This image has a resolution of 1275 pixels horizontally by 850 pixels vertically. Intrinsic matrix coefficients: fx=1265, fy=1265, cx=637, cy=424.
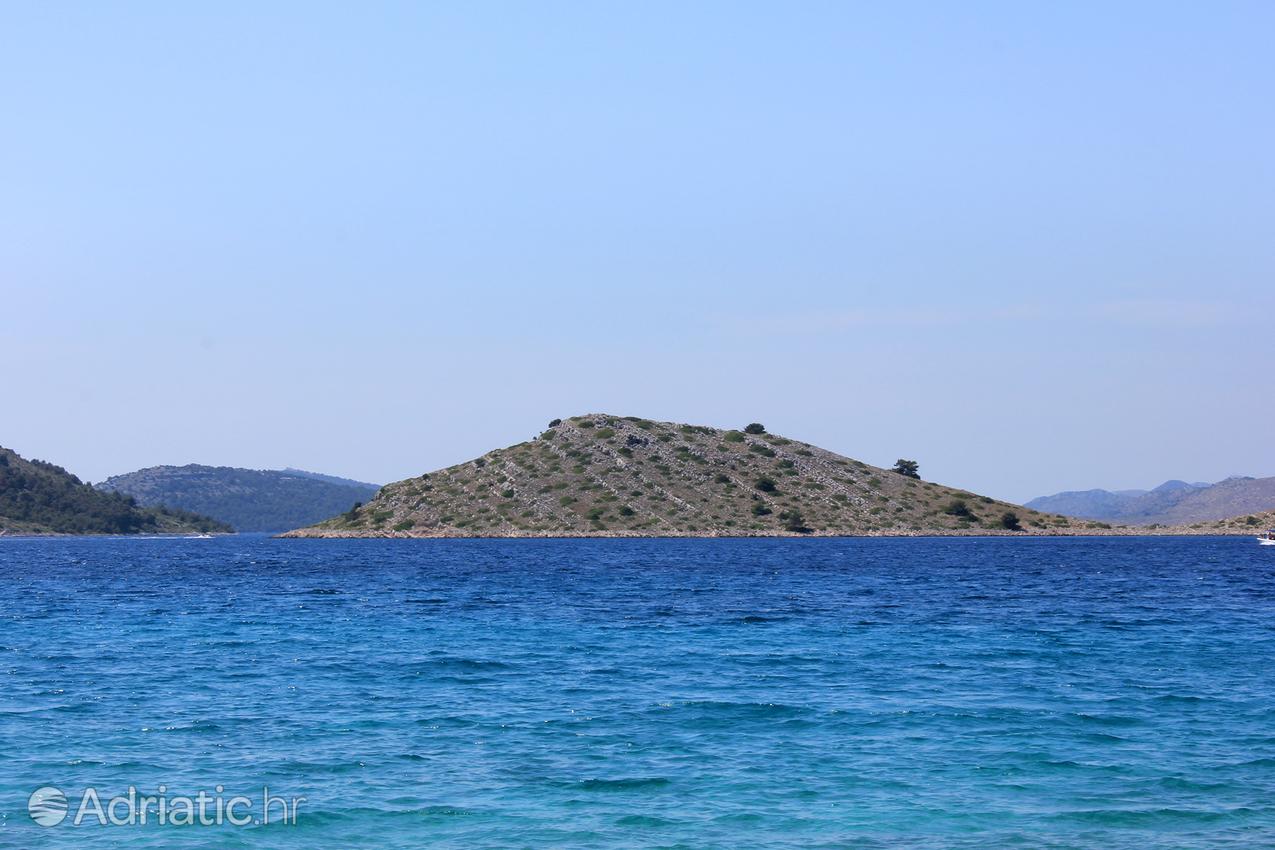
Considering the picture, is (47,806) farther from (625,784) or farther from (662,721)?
(662,721)

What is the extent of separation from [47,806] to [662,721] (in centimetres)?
1433

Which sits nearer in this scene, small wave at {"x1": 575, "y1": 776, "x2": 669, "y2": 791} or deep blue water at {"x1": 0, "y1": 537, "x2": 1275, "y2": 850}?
deep blue water at {"x1": 0, "y1": 537, "x2": 1275, "y2": 850}

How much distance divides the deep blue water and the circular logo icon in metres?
0.36

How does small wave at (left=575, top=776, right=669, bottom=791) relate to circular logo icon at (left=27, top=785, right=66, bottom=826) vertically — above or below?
below

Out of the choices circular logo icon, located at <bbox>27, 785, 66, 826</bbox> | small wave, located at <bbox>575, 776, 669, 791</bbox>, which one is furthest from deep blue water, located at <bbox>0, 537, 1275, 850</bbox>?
circular logo icon, located at <bbox>27, 785, 66, 826</bbox>

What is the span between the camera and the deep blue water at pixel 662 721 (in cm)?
2272

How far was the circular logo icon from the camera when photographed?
2266cm

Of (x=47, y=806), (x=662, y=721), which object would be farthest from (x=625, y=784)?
(x=47, y=806)

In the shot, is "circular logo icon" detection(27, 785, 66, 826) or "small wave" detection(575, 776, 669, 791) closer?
"circular logo icon" detection(27, 785, 66, 826)

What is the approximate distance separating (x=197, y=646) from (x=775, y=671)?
22.7 metres

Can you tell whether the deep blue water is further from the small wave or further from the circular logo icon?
the circular logo icon

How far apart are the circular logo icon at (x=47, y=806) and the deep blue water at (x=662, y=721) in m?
0.36

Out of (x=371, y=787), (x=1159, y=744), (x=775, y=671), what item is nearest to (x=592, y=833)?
(x=371, y=787)

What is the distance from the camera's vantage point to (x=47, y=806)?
2348cm
